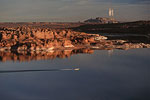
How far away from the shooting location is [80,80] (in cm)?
1305

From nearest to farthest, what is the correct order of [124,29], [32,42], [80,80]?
[80,80] < [32,42] < [124,29]

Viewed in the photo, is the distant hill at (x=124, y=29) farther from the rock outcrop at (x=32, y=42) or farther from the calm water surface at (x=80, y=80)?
the calm water surface at (x=80, y=80)

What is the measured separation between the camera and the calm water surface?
10.6 meters

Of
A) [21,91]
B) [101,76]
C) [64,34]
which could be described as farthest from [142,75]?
[64,34]

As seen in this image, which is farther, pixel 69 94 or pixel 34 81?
pixel 34 81

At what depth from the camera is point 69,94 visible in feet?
35.2

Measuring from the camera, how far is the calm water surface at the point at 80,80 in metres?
10.6

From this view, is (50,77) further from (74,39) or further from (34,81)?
(74,39)

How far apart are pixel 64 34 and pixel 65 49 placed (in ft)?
23.9

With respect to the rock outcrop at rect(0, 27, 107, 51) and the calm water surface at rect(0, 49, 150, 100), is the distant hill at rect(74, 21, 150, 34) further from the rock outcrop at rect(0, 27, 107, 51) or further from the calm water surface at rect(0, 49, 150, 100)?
the calm water surface at rect(0, 49, 150, 100)

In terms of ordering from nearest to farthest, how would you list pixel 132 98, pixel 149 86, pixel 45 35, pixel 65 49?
pixel 132 98 < pixel 149 86 < pixel 65 49 < pixel 45 35

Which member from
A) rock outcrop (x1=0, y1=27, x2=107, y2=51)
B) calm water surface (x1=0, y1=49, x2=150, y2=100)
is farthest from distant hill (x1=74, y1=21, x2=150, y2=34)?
calm water surface (x1=0, y1=49, x2=150, y2=100)

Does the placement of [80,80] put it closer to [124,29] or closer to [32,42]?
[32,42]

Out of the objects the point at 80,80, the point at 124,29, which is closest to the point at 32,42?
the point at 80,80
